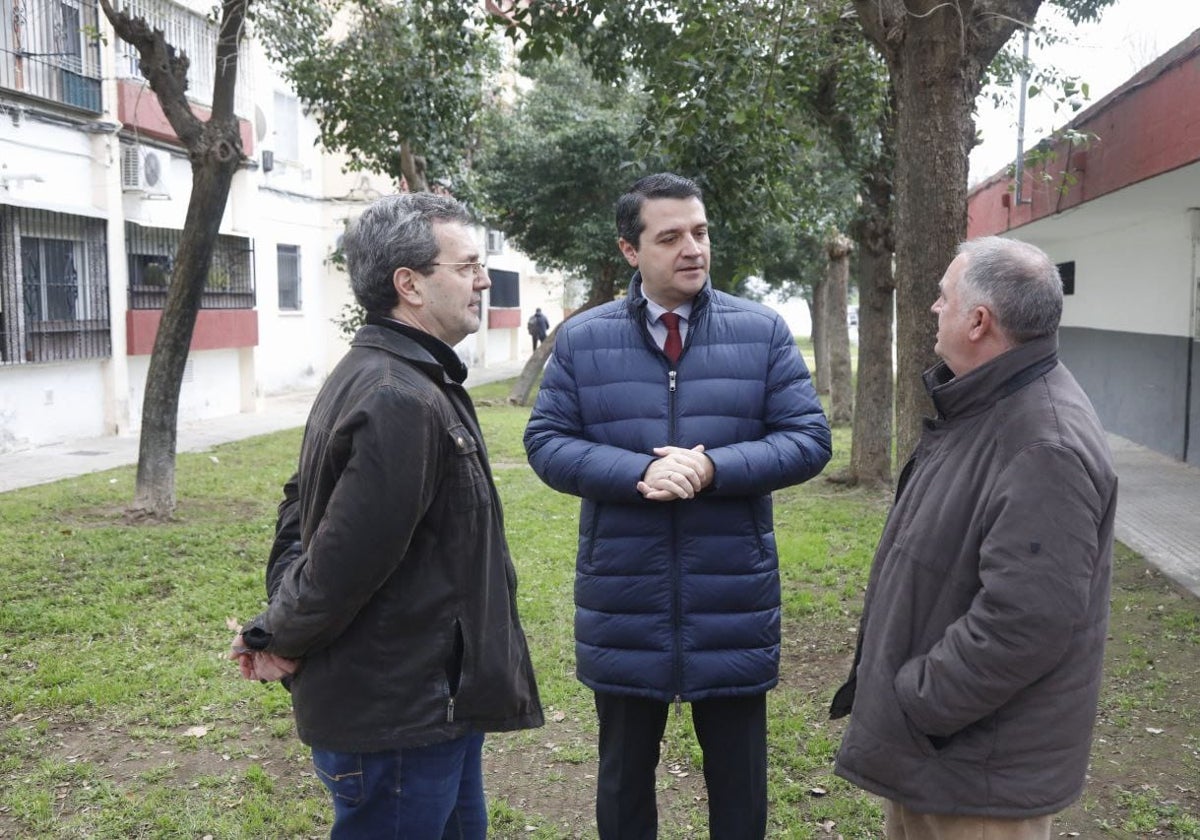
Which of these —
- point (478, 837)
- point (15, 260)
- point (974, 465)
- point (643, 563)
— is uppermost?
point (15, 260)

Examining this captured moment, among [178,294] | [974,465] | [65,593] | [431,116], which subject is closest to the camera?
Result: [974,465]

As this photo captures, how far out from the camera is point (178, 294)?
27.5ft

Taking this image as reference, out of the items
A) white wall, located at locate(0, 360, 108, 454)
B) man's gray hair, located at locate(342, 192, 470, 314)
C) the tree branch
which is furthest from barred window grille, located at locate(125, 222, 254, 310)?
man's gray hair, located at locate(342, 192, 470, 314)

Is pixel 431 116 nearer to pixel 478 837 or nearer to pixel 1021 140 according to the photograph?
pixel 1021 140

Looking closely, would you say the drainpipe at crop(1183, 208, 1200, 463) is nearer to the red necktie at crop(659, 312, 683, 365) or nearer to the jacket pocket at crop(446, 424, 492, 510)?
the red necktie at crop(659, 312, 683, 365)

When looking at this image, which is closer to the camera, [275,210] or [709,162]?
[709,162]

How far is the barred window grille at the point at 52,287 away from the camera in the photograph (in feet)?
40.4

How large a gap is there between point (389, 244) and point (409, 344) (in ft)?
0.75

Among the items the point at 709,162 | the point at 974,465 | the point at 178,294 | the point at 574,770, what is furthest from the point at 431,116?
the point at 974,465

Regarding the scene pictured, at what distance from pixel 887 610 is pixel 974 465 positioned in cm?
38

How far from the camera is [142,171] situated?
14.6 m

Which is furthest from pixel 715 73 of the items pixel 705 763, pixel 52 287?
pixel 52 287

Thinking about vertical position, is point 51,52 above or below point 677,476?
above

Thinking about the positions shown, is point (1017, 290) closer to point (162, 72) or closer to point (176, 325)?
point (176, 325)
